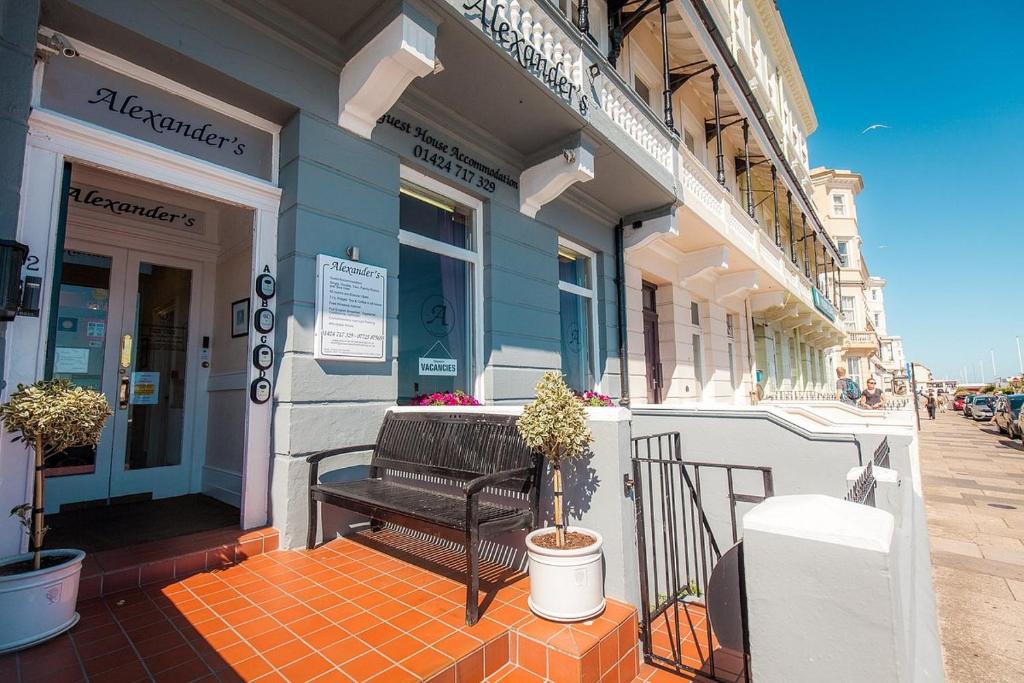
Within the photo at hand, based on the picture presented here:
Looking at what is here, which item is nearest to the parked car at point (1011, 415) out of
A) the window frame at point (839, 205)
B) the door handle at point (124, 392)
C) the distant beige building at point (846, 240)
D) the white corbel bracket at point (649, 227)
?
the distant beige building at point (846, 240)

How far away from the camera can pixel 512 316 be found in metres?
5.73

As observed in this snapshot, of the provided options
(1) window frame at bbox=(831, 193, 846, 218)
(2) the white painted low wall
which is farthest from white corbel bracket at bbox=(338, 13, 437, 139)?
(1) window frame at bbox=(831, 193, 846, 218)

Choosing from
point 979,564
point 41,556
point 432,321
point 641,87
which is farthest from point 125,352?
point 979,564

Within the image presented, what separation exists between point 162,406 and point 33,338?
7.78 feet

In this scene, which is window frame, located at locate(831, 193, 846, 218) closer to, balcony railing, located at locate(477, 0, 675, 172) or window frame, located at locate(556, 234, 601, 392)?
balcony railing, located at locate(477, 0, 675, 172)

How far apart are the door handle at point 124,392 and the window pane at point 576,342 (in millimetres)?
4926

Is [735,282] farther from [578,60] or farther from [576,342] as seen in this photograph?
[578,60]

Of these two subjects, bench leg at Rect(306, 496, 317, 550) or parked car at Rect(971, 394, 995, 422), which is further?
parked car at Rect(971, 394, 995, 422)

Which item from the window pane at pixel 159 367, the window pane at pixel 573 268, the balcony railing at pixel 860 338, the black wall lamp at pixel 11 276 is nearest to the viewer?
the black wall lamp at pixel 11 276

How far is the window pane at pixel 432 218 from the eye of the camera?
502 cm

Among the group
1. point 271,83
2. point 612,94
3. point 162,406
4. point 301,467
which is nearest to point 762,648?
point 301,467

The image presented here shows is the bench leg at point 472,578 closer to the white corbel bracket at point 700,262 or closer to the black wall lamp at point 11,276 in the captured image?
the black wall lamp at point 11,276

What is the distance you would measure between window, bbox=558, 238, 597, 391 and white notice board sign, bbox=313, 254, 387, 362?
317 centimetres

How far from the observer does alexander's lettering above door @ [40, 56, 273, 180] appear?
3.07 metres
